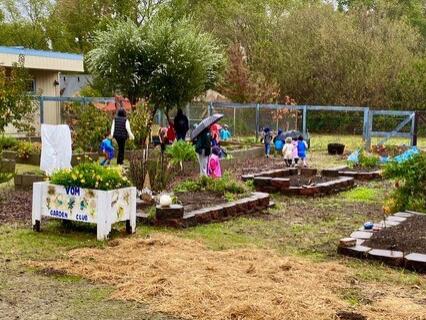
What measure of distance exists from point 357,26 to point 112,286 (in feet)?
125

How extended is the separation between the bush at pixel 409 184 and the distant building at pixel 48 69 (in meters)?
21.2

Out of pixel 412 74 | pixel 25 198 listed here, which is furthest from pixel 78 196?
pixel 412 74

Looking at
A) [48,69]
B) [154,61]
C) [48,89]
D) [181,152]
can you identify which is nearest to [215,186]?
[181,152]

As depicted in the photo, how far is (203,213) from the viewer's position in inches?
401

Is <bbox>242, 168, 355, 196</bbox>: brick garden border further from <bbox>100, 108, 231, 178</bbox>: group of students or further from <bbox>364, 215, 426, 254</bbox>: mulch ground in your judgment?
<bbox>364, 215, 426, 254</bbox>: mulch ground

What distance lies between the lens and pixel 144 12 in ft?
153

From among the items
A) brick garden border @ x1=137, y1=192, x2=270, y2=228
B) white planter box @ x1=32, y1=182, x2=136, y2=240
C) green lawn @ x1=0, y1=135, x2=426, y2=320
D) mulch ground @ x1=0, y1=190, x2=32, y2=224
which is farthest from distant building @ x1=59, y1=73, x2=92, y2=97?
white planter box @ x1=32, y1=182, x2=136, y2=240

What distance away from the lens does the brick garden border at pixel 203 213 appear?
9.79 m

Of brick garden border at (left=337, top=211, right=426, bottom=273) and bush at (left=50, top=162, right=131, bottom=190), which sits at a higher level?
bush at (left=50, top=162, right=131, bottom=190)

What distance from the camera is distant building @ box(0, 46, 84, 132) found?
2972cm

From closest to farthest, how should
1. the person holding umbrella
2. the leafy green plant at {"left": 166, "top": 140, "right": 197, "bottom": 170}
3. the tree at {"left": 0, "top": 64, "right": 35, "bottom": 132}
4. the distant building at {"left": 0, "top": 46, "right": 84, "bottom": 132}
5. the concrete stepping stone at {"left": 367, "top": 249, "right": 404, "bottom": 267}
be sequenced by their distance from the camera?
the concrete stepping stone at {"left": 367, "top": 249, "right": 404, "bottom": 267}, the person holding umbrella, the tree at {"left": 0, "top": 64, "right": 35, "bottom": 132}, the leafy green plant at {"left": 166, "top": 140, "right": 197, "bottom": 170}, the distant building at {"left": 0, "top": 46, "right": 84, "bottom": 132}

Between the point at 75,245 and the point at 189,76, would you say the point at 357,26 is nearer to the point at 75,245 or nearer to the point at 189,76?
the point at 189,76

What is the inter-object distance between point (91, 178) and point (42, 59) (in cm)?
2261

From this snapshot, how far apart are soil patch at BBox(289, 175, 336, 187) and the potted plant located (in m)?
5.59
